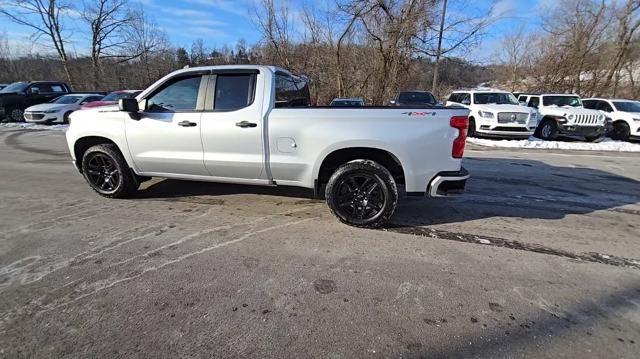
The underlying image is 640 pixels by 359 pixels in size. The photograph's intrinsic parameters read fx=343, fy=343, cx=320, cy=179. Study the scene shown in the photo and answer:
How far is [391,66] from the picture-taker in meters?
24.5

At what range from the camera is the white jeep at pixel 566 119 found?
12508 mm

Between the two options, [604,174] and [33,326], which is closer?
[33,326]

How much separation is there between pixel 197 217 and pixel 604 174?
8247mm

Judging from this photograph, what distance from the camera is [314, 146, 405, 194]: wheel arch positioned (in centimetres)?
412

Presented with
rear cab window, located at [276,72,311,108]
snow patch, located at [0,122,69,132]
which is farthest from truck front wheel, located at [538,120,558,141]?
snow patch, located at [0,122,69,132]

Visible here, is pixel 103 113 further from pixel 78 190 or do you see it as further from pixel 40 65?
pixel 40 65

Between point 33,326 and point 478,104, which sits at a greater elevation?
point 478,104

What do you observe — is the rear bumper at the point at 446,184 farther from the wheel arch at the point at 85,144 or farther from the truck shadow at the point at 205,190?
the wheel arch at the point at 85,144

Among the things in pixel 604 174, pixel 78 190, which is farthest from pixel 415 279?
pixel 604 174

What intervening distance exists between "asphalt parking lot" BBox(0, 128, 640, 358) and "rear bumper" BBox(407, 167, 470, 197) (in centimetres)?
49

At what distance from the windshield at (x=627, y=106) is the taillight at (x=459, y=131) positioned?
1424cm

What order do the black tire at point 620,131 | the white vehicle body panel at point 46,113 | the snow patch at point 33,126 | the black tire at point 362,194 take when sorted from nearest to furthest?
the black tire at point 362,194 → the black tire at point 620,131 → the snow patch at point 33,126 → the white vehicle body panel at point 46,113

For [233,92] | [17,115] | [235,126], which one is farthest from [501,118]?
[17,115]

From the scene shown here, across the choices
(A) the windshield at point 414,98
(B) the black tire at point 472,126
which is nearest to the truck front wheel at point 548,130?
(B) the black tire at point 472,126
